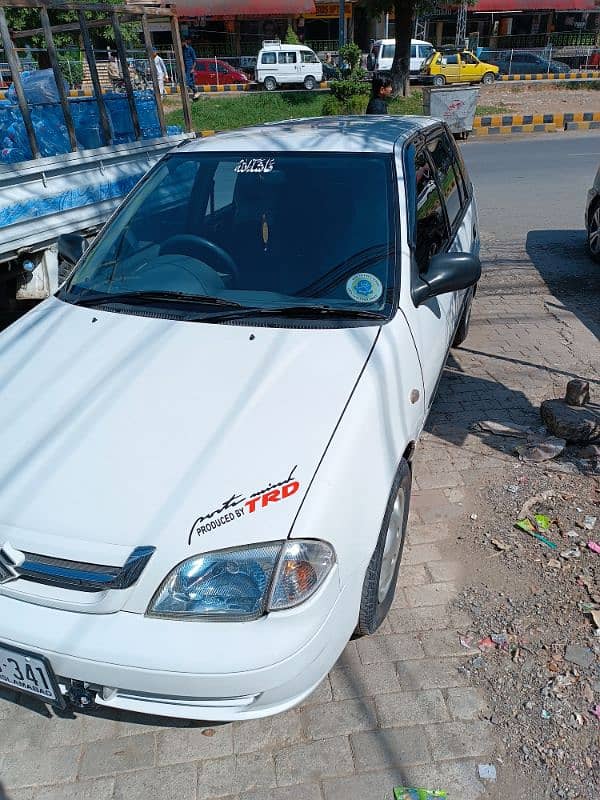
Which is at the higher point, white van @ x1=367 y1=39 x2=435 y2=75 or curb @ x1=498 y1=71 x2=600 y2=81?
white van @ x1=367 y1=39 x2=435 y2=75

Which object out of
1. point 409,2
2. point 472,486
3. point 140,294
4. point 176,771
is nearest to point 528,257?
point 472,486

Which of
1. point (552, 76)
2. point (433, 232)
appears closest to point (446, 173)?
point (433, 232)

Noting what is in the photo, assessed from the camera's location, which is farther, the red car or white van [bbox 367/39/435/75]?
white van [bbox 367/39/435/75]

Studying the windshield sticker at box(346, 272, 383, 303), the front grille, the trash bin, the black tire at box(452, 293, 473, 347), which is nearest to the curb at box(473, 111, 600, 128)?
the trash bin

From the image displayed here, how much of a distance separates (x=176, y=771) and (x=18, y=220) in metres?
4.05

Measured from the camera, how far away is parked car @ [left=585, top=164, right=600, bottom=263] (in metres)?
7.29

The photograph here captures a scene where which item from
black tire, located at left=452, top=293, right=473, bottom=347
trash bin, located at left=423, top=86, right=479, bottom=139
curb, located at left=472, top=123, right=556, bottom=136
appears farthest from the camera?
curb, located at left=472, top=123, right=556, bottom=136

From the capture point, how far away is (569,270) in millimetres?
7227

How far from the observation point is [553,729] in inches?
91.7

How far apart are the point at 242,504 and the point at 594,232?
22.6 ft

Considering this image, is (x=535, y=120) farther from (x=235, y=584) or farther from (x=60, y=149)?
(x=235, y=584)

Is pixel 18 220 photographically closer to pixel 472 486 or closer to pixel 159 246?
pixel 159 246

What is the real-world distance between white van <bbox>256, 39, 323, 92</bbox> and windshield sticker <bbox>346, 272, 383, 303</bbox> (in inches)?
1069

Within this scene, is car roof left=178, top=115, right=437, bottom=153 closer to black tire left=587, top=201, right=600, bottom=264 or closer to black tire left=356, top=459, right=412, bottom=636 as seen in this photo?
black tire left=356, top=459, right=412, bottom=636
